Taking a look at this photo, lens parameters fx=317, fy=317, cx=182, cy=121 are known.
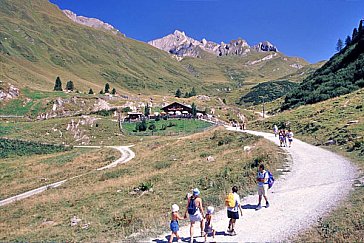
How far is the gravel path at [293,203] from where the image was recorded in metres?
13.0

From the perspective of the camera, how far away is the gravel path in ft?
42.6

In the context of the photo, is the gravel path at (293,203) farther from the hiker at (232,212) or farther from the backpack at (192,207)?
the backpack at (192,207)

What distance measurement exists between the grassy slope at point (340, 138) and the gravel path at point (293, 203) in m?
0.68

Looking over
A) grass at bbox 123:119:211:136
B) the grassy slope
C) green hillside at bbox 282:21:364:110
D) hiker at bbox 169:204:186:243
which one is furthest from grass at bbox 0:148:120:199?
green hillside at bbox 282:21:364:110

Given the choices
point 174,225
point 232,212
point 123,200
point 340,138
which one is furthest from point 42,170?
point 232,212

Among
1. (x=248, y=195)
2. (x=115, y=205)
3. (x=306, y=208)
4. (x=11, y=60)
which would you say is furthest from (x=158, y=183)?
(x=11, y=60)

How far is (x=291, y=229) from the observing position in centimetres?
1302

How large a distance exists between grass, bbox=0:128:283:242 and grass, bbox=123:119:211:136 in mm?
45590

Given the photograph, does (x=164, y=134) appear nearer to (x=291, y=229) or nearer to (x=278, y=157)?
(x=278, y=157)

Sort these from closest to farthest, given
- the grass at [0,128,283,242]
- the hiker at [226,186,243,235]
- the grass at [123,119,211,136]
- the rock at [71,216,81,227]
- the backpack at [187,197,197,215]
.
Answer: the backpack at [187,197,197,215], the hiker at [226,186,243,235], the grass at [0,128,283,242], the rock at [71,216,81,227], the grass at [123,119,211,136]

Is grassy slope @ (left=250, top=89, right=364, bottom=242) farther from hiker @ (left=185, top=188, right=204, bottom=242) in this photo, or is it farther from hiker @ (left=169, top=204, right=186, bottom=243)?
hiker @ (left=169, top=204, right=186, bottom=243)

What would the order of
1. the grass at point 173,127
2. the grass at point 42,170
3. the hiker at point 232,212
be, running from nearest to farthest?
the hiker at point 232,212, the grass at point 42,170, the grass at point 173,127

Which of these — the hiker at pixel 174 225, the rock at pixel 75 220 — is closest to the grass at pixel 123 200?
the rock at pixel 75 220

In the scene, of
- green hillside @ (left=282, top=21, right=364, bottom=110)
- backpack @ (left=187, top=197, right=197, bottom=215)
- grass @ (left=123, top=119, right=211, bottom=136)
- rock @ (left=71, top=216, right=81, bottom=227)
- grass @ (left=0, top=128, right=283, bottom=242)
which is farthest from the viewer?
grass @ (left=123, top=119, right=211, bottom=136)
